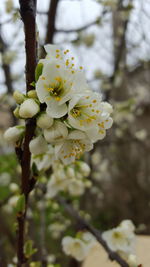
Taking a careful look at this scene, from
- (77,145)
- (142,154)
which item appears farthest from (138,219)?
(77,145)

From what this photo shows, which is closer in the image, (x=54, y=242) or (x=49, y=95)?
(x=49, y=95)

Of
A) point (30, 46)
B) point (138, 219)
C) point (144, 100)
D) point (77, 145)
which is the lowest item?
point (138, 219)

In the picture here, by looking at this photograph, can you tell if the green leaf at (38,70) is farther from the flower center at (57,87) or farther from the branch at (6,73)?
the branch at (6,73)

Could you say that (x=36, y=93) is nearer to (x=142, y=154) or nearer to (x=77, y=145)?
(x=77, y=145)

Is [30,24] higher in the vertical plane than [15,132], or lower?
higher

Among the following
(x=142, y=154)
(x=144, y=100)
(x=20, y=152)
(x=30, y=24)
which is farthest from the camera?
(x=144, y=100)

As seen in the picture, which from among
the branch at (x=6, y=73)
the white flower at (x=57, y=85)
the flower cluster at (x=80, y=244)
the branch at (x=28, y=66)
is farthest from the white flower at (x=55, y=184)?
the branch at (x=6, y=73)

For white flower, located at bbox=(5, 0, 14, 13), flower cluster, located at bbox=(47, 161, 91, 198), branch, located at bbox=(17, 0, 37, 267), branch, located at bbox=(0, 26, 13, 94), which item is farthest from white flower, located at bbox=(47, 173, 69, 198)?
white flower, located at bbox=(5, 0, 14, 13)

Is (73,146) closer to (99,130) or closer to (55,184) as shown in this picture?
(99,130)
